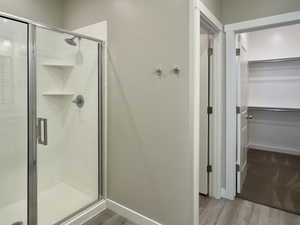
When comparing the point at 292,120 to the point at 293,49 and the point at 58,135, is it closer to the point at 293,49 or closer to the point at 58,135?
the point at 293,49

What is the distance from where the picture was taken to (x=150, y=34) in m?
1.98

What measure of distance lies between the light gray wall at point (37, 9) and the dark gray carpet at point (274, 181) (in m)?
3.67

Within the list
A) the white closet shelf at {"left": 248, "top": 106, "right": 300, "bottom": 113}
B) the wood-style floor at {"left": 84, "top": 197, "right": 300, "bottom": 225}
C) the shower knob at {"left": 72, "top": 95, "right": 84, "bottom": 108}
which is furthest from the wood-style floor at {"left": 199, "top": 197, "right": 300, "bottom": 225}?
the white closet shelf at {"left": 248, "top": 106, "right": 300, "bottom": 113}

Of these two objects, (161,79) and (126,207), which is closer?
(161,79)

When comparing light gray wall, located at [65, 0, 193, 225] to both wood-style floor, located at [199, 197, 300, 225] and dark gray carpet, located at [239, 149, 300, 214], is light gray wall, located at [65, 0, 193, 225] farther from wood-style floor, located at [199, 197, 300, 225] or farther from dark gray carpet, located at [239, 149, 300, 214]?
dark gray carpet, located at [239, 149, 300, 214]

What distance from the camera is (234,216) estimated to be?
2.21 metres

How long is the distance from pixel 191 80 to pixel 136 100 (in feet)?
2.14

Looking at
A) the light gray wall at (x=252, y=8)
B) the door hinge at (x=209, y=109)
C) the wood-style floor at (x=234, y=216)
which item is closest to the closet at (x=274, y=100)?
the wood-style floor at (x=234, y=216)

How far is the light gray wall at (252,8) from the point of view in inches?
86.0

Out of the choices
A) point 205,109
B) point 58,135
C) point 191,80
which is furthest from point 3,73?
point 205,109

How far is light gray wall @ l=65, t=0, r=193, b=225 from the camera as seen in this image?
71.6 inches

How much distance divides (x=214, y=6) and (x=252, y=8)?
48cm

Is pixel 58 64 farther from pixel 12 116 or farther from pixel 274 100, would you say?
pixel 274 100

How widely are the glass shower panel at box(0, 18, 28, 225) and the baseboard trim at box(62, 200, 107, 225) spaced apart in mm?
477
